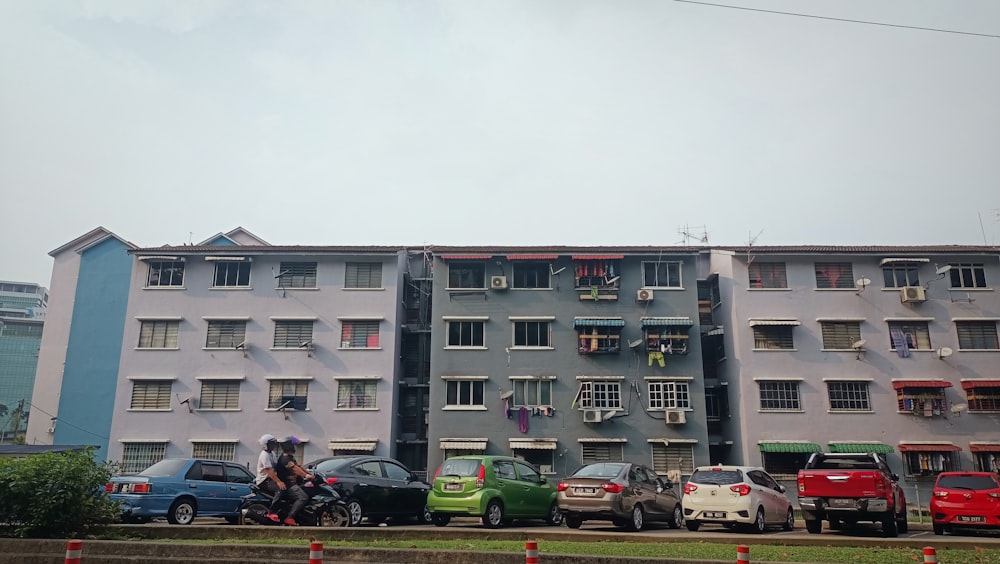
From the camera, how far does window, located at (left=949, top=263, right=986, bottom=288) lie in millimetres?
32375

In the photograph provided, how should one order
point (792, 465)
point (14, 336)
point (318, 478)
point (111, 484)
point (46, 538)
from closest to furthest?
1. point (46, 538)
2. point (318, 478)
3. point (111, 484)
4. point (792, 465)
5. point (14, 336)

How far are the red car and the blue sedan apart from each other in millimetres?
16535

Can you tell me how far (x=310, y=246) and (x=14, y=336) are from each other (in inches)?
2621

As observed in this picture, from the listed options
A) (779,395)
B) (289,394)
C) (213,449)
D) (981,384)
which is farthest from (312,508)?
(981,384)

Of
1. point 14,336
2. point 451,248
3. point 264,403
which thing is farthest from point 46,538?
point 14,336

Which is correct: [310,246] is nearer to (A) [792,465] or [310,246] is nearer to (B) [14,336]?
(A) [792,465]

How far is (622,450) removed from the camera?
1204 inches

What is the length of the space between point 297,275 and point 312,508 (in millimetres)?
20525

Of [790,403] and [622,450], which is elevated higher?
[790,403]

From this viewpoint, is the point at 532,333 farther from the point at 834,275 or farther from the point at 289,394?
the point at 834,275

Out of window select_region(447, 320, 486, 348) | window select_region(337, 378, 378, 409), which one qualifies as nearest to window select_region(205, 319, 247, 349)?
window select_region(337, 378, 378, 409)

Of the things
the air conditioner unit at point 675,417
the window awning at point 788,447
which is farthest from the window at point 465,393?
the window awning at point 788,447

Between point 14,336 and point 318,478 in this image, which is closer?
point 318,478

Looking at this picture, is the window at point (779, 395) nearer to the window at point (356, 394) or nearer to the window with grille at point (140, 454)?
the window at point (356, 394)
